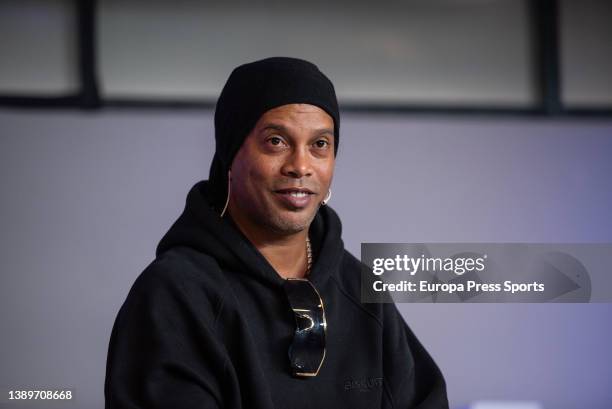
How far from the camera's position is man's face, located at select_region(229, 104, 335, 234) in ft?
3.77

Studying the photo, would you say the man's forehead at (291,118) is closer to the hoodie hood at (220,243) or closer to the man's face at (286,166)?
the man's face at (286,166)

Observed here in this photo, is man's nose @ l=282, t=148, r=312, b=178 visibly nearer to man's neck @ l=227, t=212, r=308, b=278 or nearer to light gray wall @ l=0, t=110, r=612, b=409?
man's neck @ l=227, t=212, r=308, b=278

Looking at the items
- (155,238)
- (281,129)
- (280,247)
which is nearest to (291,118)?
(281,129)

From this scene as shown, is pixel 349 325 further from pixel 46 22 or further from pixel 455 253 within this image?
pixel 46 22

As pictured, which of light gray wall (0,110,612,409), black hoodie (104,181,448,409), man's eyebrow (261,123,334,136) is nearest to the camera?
black hoodie (104,181,448,409)

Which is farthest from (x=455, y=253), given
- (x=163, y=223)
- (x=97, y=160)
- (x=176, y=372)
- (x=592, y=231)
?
(x=176, y=372)

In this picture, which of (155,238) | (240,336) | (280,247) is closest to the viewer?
(240,336)

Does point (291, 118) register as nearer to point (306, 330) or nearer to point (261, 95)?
point (261, 95)

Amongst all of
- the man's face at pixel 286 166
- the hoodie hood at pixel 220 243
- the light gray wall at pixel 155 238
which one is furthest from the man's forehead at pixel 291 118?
the light gray wall at pixel 155 238

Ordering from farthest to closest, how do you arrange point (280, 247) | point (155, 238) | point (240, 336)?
point (155, 238), point (280, 247), point (240, 336)

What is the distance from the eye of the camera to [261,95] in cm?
115

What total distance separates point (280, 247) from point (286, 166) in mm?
125

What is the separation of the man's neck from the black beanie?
0.21 ft

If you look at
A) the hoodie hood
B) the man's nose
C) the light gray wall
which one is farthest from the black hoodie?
the light gray wall
